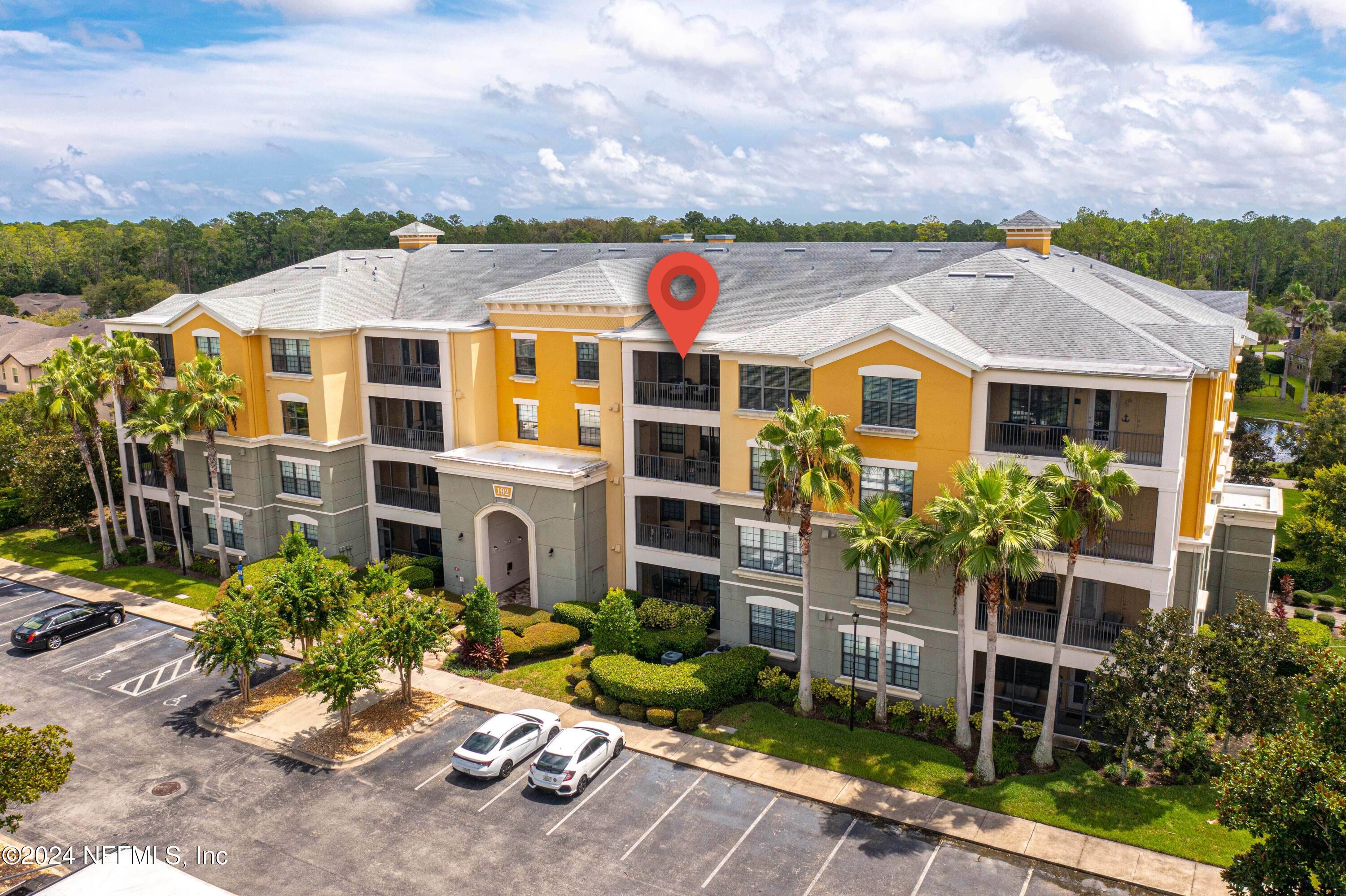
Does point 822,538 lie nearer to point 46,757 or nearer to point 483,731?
point 483,731

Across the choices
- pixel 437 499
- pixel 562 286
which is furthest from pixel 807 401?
pixel 437 499

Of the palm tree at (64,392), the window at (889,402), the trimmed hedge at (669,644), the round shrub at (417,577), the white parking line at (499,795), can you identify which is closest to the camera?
the white parking line at (499,795)

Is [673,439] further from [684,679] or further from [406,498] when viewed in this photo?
[406,498]

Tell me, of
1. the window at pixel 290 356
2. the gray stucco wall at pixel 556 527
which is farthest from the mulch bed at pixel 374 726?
the window at pixel 290 356

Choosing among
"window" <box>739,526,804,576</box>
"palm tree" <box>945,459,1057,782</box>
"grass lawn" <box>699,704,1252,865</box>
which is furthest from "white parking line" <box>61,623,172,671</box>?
"palm tree" <box>945,459,1057,782</box>

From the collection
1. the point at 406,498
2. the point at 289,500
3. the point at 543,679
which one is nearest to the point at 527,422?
the point at 406,498

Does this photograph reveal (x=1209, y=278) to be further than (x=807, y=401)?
Yes

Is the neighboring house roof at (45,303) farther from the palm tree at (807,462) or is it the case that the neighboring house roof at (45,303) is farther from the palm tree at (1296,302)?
the palm tree at (1296,302)

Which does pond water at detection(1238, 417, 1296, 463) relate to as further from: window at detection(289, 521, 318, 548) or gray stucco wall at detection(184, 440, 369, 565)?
window at detection(289, 521, 318, 548)
